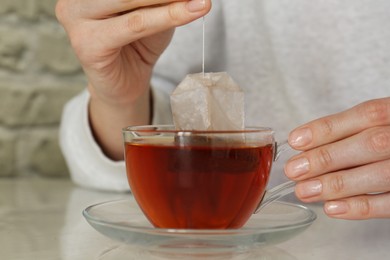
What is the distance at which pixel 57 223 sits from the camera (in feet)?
2.87

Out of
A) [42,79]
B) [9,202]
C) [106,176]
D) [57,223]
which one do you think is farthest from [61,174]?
[57,223]

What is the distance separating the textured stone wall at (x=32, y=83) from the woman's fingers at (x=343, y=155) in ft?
2.74

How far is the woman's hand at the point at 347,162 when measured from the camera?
746 mm

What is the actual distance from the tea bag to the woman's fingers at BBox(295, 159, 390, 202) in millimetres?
102

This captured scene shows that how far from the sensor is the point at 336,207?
2.46 feet

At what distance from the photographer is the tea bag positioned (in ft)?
2.33

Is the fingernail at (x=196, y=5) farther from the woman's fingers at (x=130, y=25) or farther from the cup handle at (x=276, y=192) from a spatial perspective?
the cup handle at (x=276, y=192)

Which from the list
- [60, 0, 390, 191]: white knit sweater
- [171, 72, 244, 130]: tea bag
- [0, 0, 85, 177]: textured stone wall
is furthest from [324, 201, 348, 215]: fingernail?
[0, 0, 85, 177]: textured stone wall

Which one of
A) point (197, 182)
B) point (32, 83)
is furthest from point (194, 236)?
point (32, 83)

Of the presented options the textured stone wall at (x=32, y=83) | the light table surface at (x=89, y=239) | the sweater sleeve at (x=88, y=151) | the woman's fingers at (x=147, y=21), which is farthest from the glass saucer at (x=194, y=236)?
the textured stone wall at (x=32, y=83)

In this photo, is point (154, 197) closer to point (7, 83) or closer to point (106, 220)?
point (106, 220)

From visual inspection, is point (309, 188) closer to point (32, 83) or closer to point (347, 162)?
point (347, 162)

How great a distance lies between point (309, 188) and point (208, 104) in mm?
147

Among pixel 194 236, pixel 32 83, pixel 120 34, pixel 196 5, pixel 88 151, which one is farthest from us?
pixel 32 83
